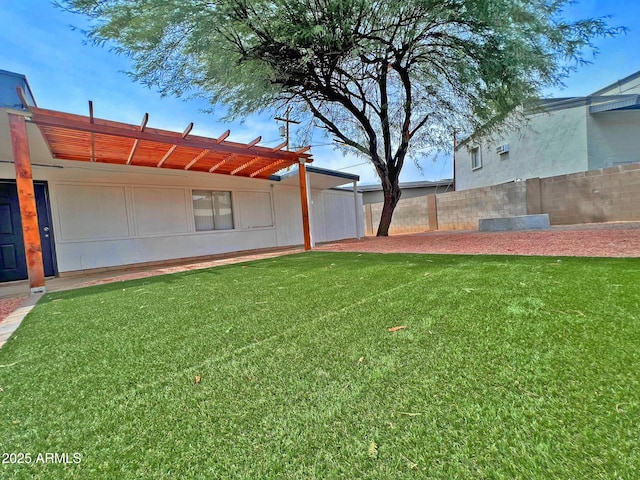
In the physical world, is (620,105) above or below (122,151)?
above

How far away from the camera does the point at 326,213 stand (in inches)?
500

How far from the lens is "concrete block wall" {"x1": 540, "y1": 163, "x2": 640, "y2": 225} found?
8.71m

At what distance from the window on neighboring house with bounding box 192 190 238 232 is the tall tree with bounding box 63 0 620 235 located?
2.58m

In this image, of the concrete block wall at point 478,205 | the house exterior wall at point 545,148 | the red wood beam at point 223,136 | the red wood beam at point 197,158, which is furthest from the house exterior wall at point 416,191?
the red wood beam at point 223,136

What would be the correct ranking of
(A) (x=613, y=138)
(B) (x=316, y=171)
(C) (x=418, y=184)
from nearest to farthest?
(B) (x=316, y=171) < (A) (x=613, y=138) < (C) (x=418, y=184)

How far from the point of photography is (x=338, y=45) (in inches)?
249

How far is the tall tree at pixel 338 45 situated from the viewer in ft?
18.4

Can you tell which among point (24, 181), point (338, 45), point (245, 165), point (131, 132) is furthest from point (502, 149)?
point (24, 181)

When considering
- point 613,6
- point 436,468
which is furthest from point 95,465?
point 613,6

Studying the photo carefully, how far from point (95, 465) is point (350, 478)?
0.88 m

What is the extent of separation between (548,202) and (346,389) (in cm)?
1234

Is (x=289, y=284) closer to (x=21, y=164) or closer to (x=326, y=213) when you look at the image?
(x=21, y=164)

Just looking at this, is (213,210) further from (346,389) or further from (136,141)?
(346,389)

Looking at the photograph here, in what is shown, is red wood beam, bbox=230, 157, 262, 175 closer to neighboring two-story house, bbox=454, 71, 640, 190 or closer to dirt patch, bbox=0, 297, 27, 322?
dirt patch, bbox=0, 297, 27, 322
